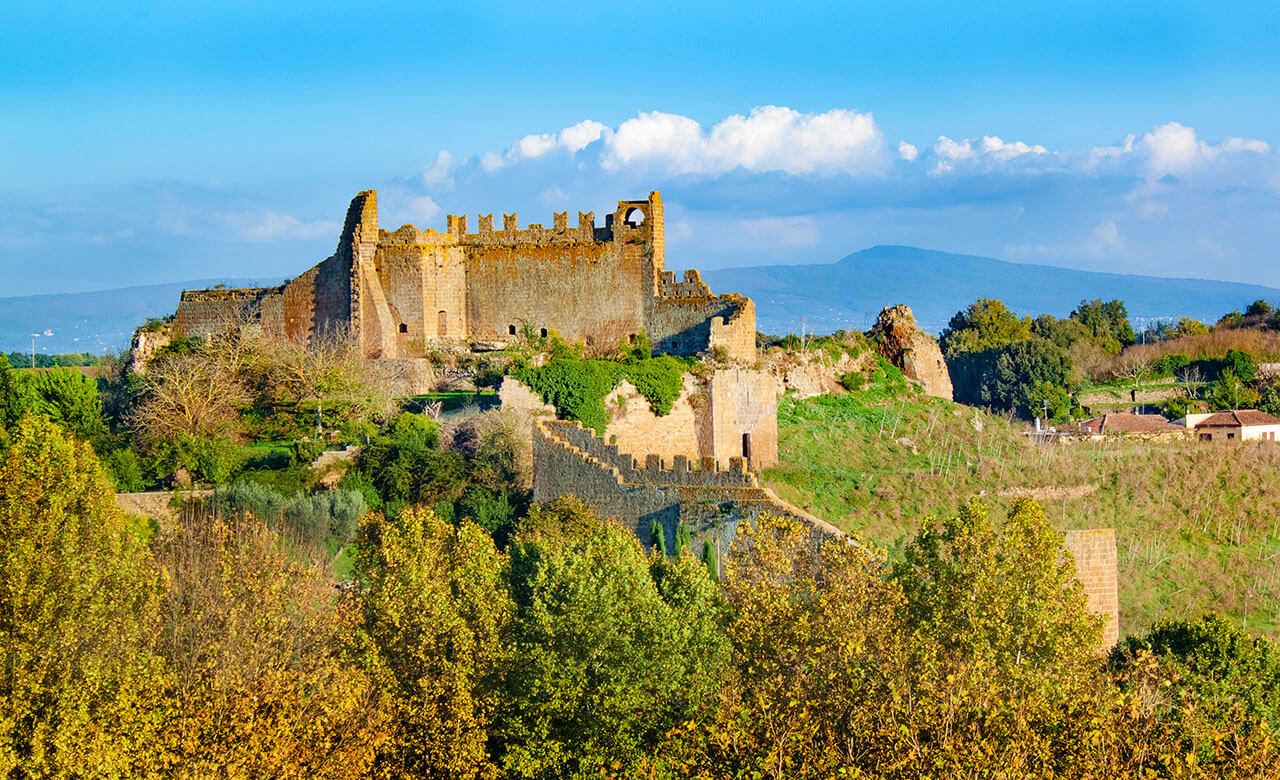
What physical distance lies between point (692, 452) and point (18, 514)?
16.2 m

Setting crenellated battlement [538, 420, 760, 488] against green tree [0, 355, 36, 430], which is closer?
crenellated battlement [538, 420, 760, 488]

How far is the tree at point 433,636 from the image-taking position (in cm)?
1788

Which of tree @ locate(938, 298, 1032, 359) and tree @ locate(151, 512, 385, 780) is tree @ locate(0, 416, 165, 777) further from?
tree @ locate(938, 298, 1032, 359)

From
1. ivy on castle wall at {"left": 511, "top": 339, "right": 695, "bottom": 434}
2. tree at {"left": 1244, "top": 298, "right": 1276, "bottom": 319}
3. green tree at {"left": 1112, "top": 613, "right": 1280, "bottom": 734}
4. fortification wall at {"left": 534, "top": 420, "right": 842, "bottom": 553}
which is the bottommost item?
green tree at {"left": 1112, "top": 613, "right": 1280, "bottom": 734}

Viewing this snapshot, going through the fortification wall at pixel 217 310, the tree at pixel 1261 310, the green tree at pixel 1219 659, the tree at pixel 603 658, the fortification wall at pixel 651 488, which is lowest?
the green tree at pixel 1219 659

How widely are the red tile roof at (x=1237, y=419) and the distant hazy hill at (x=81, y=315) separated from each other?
336 ft

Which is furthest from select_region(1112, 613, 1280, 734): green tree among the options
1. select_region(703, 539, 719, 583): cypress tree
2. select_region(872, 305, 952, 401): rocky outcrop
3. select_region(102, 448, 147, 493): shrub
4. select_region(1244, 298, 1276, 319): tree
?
select_region(1244, 298, 1276, 319): tree

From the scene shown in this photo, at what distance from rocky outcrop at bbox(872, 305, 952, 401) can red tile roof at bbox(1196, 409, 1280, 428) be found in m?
10.3

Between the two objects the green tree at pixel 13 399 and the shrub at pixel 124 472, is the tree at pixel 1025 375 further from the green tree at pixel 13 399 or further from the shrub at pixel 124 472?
the shrub at pixel 124 472

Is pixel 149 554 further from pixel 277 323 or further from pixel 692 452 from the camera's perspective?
pixel 277 323

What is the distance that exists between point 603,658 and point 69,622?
6.35 meters

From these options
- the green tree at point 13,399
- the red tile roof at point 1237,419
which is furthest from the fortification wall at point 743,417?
the red tile roof at point 1237,419

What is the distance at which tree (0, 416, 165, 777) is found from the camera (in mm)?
16969

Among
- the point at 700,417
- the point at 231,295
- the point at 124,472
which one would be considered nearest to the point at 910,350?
the point at 700,417
